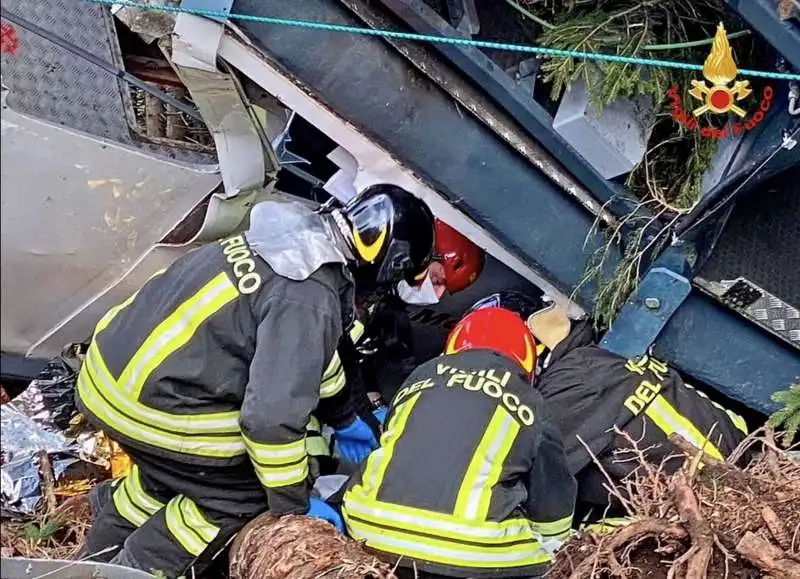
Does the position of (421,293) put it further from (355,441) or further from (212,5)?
(212,5)

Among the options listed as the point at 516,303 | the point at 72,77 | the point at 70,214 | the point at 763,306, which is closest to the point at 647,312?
the point at 763,306

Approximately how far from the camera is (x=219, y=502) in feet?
11.9

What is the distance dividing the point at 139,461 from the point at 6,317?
219 cm

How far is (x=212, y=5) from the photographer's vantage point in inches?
135

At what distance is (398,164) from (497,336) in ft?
2.33

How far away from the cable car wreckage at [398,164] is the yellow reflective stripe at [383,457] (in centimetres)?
105

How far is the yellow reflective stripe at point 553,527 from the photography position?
3.20 m

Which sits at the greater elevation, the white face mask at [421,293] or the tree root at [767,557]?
the tree root at [767,557]

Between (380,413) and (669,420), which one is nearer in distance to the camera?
(669,420)

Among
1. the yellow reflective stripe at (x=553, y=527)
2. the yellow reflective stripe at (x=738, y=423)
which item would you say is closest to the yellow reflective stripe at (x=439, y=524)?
the yellow reflective stripe at (x=553, y=527)

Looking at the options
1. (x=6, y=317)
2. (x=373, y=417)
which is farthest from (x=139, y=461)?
(x=6, y=317)

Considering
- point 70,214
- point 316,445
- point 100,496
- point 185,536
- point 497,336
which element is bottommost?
point 100,496

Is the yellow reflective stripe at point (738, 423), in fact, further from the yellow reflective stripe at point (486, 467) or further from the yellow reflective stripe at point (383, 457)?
the yellow reflective stripe at point (383, 457)

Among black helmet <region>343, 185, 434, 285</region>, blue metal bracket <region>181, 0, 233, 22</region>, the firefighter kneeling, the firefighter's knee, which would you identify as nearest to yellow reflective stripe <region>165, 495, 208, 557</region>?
the firefighter's knee
